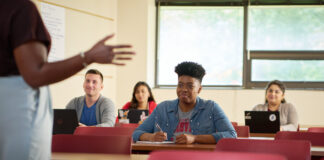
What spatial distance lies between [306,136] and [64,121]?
2316 millimetres

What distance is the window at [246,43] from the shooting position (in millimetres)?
8352

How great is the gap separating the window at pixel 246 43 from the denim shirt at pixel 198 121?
449 centimetres

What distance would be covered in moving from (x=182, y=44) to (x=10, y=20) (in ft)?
23.7

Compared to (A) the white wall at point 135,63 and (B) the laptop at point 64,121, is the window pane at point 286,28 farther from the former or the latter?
(B) the laptop at point 64,121

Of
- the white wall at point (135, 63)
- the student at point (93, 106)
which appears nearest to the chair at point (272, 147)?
the student at point (93, 106)

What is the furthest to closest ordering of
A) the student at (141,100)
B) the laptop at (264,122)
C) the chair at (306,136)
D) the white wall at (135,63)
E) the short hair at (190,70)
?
the white wall at (135,63)
the student at (141,100)
the laptop at (264,122)
the short hair at (190,70)
the chair at (306,136)

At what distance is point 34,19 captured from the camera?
5.21 ft

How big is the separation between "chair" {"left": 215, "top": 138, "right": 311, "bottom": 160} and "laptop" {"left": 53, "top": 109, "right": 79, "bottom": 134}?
2578mm

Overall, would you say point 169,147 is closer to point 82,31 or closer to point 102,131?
point 102,131

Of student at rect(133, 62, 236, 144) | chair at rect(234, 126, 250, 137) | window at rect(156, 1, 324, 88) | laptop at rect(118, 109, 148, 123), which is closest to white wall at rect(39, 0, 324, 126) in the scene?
window at rect(156, 1, 324, 88)

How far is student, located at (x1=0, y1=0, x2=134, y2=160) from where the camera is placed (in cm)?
156

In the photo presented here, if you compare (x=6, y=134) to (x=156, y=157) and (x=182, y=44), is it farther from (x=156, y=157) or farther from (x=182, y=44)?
(x=182, y=44)

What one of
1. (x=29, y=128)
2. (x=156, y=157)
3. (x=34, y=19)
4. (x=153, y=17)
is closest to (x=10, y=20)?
(x=34, y=19)

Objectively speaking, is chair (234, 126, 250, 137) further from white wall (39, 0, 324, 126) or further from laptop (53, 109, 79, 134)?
white wall (39, 0, 324, 126)
